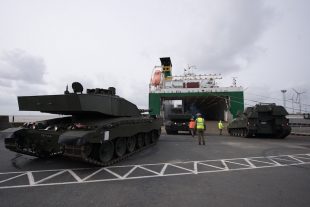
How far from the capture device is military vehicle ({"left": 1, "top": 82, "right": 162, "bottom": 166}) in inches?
245

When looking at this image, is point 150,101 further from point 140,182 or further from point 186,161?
point 140,182

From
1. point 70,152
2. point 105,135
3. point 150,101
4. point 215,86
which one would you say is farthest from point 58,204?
point 215,86

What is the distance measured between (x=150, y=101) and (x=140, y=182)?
3058cm

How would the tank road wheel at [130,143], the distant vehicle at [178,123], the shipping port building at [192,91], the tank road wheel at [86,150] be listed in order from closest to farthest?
the tank road wheel at [86,150]
the tank road wheel at [130,143]
the distant vehicle at [178,123]
the shipping port building at [192,91]

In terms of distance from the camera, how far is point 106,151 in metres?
7.41

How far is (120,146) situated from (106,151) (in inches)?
39.7

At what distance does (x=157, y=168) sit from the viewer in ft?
21.9

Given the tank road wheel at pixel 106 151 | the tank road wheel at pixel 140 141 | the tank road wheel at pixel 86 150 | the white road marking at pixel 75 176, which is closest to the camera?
the white road marking at pixel 75 176

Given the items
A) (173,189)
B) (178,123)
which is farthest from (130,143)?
(178,123)

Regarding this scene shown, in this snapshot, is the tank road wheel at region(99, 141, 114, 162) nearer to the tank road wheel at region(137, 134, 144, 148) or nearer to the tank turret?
the tank turret

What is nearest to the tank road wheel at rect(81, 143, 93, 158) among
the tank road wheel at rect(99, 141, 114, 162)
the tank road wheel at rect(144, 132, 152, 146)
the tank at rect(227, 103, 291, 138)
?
the tank road wheel at rect(99, 141, 114, 162)

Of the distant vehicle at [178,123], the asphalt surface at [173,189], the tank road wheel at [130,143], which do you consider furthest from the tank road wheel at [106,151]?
the distant vehicle at [178,123]

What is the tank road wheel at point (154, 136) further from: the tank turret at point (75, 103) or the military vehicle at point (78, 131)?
the tank turret at point (75, 103)

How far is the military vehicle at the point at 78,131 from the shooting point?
6.22 metres
